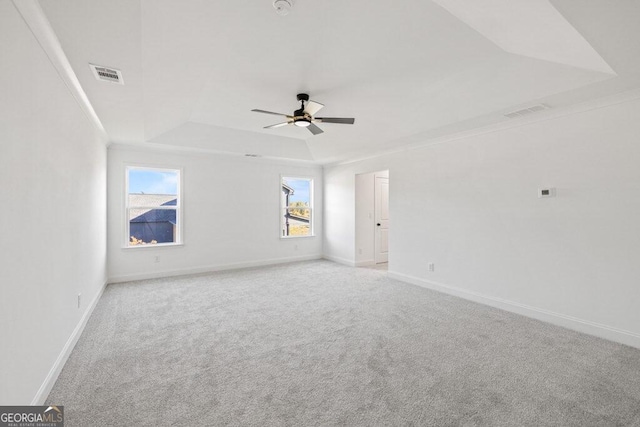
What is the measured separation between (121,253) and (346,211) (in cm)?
459

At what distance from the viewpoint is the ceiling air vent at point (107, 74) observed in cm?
247

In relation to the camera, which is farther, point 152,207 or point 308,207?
point 308,207

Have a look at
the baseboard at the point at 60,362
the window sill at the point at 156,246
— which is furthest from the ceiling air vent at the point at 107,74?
the window sill at the point at 156,246

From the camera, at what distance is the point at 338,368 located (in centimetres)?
247

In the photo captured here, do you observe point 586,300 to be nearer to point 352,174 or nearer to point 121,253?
point 352,174

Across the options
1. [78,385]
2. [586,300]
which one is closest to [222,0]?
[78,385]

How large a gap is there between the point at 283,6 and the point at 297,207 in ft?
18.4

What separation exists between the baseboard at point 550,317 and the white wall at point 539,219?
1 cm

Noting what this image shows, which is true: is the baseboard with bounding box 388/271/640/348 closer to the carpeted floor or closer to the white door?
the carpeted floor

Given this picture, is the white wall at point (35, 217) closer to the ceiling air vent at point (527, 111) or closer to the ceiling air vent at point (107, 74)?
the ceiling air vent at point (107, 74)

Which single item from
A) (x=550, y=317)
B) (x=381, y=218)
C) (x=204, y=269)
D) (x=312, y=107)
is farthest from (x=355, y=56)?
(x=204, y=269)

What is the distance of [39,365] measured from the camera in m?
2.00

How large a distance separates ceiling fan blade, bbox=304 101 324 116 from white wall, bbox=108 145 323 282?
3.34 metres

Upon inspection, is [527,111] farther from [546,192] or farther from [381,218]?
[381,218]
